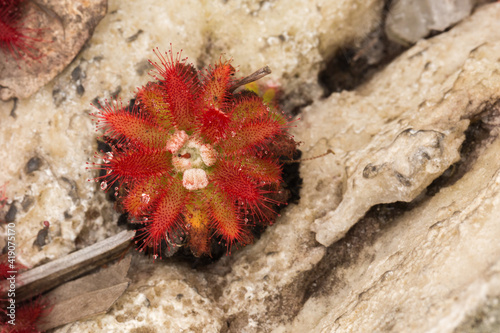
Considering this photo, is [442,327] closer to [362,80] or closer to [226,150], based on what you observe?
[226,150]

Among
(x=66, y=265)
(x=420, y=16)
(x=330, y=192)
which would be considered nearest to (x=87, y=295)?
(x=66, y=265)

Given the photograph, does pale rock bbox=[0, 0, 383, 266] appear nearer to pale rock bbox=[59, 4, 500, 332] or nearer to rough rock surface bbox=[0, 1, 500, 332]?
rough rock surface bbox=[0, 1, 500, 332]

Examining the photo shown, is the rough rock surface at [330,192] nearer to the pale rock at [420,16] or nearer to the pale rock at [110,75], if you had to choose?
the pale rock at [110,75]

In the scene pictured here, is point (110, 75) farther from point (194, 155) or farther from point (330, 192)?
point (330, 192)

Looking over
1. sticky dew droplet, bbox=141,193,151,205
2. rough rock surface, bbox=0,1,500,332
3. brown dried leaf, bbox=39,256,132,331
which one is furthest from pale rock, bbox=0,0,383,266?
sticky dew droplet, bbox=141,193,151,205

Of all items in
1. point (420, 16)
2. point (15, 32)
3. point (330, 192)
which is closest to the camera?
point (15, 32)

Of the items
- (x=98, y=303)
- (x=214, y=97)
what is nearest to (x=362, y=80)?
(x=214, y=97)

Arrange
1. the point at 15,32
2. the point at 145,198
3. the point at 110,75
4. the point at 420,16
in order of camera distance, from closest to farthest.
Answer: the point at 145,198, the point at 15,32, the point at 110,75, the point at 420,16
